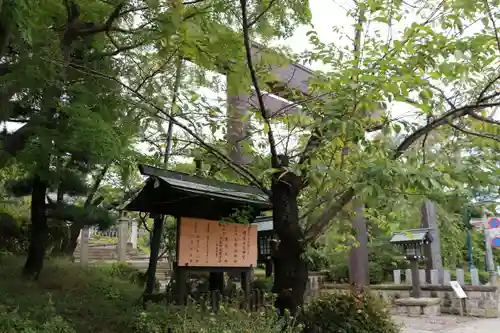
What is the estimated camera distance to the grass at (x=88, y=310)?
4.29m

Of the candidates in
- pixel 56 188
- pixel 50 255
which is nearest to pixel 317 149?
pixel 56 188

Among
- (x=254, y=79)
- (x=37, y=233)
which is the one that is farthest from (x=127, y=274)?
(x=254, y=79)

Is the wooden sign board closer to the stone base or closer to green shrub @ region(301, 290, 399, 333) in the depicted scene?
green shrub @ region(301, 290, 399, 333)

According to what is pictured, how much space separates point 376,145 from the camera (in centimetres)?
406

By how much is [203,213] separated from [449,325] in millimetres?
6630

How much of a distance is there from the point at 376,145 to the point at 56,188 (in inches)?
289

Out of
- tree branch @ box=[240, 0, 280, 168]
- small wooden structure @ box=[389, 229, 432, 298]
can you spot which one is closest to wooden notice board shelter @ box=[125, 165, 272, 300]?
tree branch @ box=[240, 0, 280, 168]

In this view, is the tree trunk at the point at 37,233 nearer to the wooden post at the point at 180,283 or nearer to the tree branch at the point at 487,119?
the wooden post at the point at 180,283

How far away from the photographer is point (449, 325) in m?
9.47

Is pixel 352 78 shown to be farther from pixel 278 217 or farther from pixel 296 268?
pixel 296 268

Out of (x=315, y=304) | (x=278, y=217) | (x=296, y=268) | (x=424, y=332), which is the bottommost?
(x=424, y=332)

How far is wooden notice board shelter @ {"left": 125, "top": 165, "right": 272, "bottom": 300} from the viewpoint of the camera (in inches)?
247

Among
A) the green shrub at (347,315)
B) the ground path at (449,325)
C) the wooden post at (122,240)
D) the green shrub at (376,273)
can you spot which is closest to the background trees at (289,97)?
the green shrub at (347,315)

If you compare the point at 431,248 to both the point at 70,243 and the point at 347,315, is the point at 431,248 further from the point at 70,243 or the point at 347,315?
the point at 70,243
